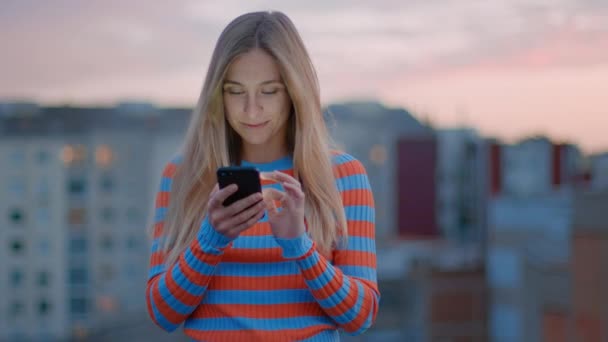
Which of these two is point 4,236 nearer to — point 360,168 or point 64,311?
point 64,311

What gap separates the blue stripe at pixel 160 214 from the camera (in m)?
1.55

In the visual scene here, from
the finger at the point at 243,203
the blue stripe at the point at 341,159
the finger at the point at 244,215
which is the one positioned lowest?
the finger at the point at 244,215

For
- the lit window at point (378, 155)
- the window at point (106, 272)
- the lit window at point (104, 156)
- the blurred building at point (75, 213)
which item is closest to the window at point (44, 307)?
the blurred building at point (75, 213)

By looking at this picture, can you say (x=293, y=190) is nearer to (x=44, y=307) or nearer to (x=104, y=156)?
(x=104, y=156)

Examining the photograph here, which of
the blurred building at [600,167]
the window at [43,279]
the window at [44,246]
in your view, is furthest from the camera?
the window at [43,279]

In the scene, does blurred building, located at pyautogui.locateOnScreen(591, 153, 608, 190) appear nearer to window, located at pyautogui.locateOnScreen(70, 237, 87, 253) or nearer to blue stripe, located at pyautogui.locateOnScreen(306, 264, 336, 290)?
window, located at pyautogui.locateOnScreen(70, 237, 87, 253)

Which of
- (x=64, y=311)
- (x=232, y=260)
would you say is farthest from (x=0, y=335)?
(x=232, y=260)

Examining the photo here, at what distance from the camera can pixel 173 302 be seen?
141 cm

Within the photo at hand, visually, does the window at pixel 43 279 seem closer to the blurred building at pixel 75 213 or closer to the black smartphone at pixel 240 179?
the blurred building at pixel 75 213

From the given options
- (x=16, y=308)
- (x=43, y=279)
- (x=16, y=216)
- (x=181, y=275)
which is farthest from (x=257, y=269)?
(x=16, y=308)

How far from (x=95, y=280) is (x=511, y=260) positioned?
22.8 meters

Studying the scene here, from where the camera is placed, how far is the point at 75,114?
125 feet

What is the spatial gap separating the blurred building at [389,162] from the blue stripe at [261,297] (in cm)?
3558

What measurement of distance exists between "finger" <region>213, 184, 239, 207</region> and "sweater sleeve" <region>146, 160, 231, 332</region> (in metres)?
0.06
